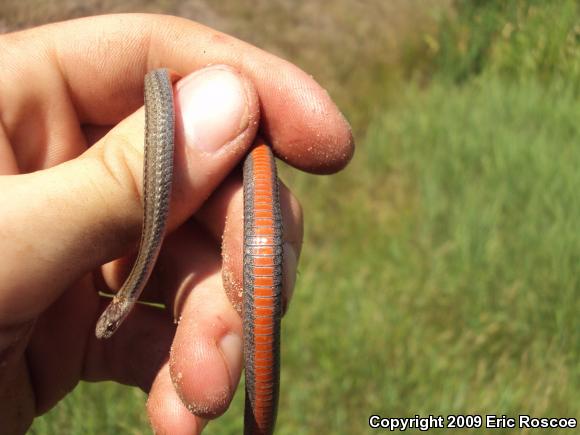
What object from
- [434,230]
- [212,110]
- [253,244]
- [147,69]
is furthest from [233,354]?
[434,230]

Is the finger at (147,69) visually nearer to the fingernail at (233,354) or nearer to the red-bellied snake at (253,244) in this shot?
the red-bellied snake at (253,244)

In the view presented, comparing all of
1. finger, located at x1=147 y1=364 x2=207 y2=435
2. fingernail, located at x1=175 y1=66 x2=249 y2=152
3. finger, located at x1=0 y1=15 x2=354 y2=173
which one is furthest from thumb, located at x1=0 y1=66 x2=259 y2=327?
finger, located at x1=147 y1=364 x2=207 y2=435

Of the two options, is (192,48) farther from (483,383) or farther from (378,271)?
(483,383)

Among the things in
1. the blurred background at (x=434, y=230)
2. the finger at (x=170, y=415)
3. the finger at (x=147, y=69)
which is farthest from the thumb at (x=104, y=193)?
the blurred background at (x=434, y=230)

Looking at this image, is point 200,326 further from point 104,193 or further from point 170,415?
point 104,193

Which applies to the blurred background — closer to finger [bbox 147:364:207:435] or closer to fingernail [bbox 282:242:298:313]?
finger [bbox 147:364:207:435]
